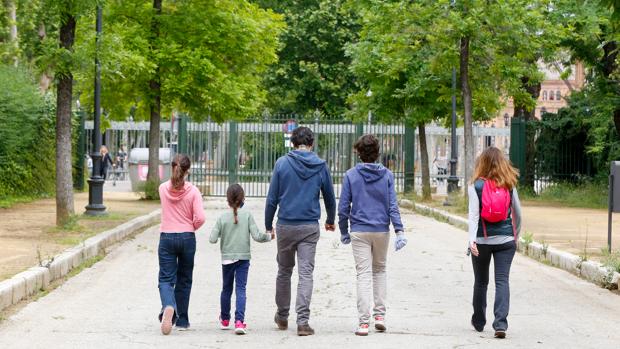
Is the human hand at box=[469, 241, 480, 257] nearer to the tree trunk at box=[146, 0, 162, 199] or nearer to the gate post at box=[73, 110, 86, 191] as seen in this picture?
the tree trunk at box=[146, 0, 162, 199]

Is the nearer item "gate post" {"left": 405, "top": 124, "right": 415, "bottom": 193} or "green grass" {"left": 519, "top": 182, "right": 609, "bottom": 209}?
"green grass" {"left": 519, "top": 182, "right": 609, "bottom": 209}

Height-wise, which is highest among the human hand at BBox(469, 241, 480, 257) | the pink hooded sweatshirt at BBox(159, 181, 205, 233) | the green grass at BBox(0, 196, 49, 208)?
the pink hooded sweatshirt at BBox(159, 181, 205, 233)

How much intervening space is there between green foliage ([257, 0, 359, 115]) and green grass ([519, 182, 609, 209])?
26.7 m

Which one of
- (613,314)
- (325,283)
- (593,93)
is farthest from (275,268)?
(593,93)

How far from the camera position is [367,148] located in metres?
10.5

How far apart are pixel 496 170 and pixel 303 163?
5.56ft

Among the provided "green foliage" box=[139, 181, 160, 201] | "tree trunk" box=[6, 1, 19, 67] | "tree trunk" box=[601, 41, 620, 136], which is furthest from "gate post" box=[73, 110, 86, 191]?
"tree trunk" box=[601, 41, 620, 136]

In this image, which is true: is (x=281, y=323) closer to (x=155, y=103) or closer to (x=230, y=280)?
(x=230, y=280)

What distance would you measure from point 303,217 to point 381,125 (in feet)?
98.8

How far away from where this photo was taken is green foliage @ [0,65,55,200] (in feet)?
97.7

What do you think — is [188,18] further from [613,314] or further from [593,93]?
[613,314]

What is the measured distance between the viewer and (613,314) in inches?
469

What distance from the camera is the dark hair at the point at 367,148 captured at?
34.4 ft

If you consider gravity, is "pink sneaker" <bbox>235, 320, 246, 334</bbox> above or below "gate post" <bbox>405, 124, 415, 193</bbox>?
below
